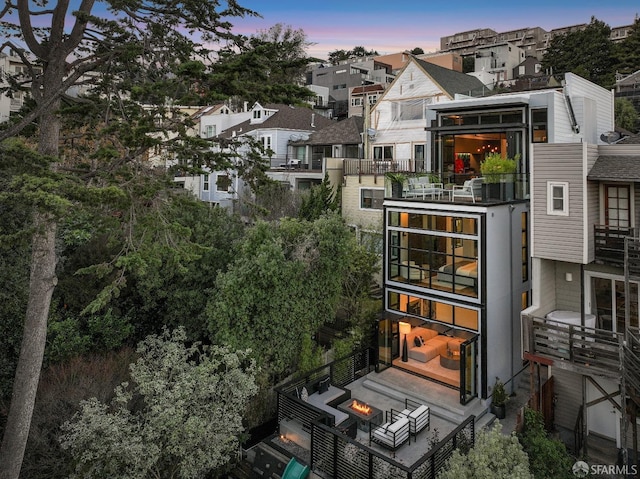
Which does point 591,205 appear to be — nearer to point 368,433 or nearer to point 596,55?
point 368,433

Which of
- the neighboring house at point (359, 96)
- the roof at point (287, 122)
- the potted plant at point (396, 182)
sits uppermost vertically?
the neighboring house at point (359, 96)

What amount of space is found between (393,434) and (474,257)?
20.6 ft

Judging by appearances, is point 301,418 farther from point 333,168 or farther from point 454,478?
point 333,168

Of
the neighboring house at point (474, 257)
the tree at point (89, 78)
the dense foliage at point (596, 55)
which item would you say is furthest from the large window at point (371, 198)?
the dense foliage at point (596, 55)

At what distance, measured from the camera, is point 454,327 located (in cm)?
A: 1476

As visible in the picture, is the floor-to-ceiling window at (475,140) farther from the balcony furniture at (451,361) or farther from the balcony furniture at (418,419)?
the balcony furniture at (418,419)

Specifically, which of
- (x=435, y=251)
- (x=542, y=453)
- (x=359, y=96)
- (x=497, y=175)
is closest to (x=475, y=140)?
(x=497, y=175)

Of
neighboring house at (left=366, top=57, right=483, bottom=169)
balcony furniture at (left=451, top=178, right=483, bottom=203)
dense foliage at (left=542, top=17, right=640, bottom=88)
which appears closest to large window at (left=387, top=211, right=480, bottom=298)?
balcony furniture at (left=451, top=178, right=483, bottom=203)

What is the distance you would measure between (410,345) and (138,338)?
34.6ft

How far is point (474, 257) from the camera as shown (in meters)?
14.2

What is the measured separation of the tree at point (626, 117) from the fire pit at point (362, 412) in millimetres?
25749

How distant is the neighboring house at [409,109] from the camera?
26875mm

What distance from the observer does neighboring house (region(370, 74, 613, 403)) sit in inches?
551

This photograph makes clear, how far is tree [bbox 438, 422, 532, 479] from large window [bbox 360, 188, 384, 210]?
16.3 metres
